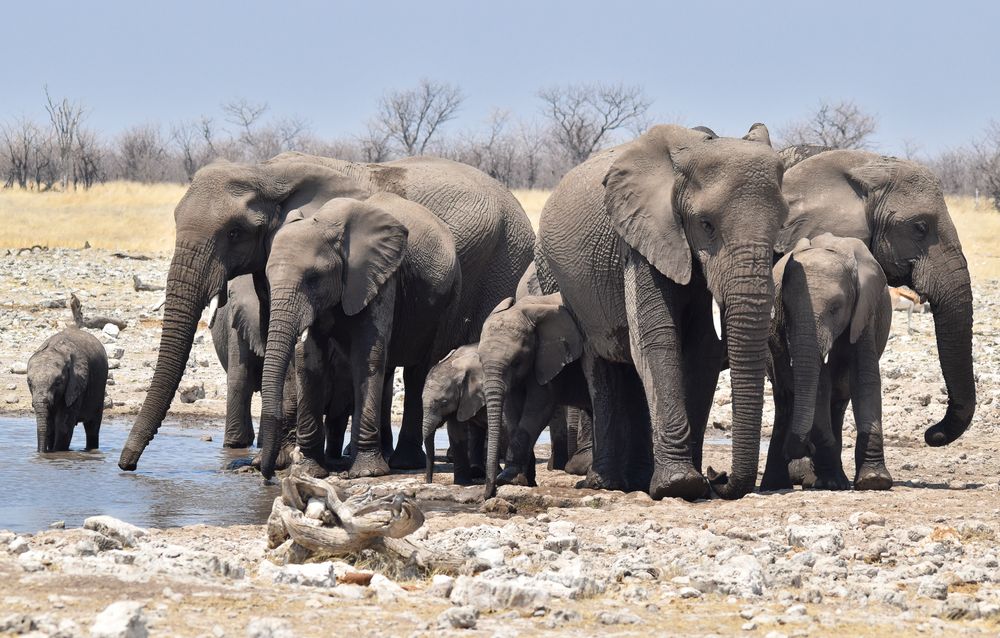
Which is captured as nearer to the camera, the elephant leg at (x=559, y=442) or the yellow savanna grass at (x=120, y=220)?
the elephant leg at (x=559, y=442)

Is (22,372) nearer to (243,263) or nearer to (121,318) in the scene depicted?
(121,318)

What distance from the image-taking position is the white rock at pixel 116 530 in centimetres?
823

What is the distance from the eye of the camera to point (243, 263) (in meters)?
13.3

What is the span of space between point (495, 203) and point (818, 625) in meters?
9.29

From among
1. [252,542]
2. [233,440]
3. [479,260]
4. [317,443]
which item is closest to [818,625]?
[252,542]

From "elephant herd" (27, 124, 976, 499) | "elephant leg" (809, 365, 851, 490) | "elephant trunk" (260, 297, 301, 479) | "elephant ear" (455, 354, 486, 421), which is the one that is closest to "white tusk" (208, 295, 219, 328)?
"elephant herd" (27, 124, 976, 499)

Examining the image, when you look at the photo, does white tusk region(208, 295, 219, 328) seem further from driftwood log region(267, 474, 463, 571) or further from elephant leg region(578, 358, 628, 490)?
driftwood log region(267, 474, 463, 571)

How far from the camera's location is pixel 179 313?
12922mm

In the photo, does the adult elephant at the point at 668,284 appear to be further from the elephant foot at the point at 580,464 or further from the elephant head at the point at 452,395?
the elephant foot at the point at 580,464

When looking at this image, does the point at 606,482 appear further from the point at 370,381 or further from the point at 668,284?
the point at 370,381

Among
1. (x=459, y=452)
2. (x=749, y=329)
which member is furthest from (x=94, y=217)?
(x=749, y=329)

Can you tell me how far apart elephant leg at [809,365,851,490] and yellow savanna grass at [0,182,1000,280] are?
26.0 m

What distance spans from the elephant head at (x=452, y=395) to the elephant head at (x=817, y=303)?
229 centimetres

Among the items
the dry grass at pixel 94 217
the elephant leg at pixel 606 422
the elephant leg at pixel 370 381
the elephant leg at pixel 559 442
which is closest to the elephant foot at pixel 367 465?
the elephant leg at pixel 370 381
